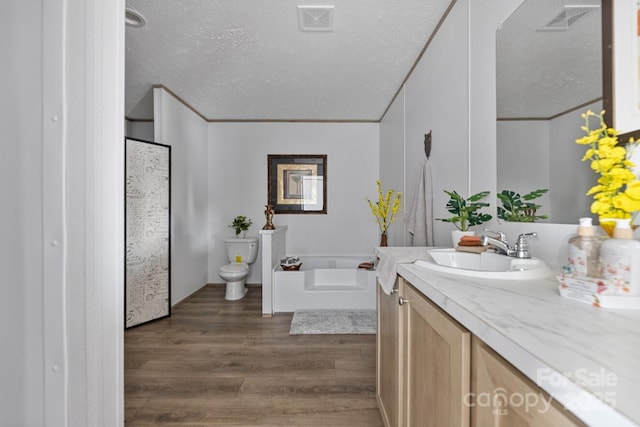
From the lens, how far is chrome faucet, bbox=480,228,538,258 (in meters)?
1.09

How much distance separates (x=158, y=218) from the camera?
3098 millimetres

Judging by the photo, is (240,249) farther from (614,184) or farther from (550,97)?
(614,184)

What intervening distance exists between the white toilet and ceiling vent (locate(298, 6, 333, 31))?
2725 mm

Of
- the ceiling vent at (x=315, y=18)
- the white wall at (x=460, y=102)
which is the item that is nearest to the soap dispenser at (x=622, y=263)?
the white wall at (x=460, y=102)

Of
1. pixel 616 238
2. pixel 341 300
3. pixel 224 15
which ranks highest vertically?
pixel 224 15

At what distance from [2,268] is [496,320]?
1354mm

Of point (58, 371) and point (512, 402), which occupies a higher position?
point (512, 402)

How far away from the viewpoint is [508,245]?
118cm

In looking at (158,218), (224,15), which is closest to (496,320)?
(224,15)

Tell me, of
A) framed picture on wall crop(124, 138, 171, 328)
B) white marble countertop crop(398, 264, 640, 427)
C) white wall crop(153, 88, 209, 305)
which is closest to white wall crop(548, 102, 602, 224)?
white marble countertop crop(398, 264, 640, 427)

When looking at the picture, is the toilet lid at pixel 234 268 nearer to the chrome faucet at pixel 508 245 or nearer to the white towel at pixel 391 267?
the white towel at pixel 391 267

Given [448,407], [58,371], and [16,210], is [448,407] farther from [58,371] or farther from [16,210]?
[16,210]

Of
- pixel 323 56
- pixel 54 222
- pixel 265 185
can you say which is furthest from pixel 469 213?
pixel 265 185

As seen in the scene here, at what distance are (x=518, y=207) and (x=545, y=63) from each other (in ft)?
1.94
